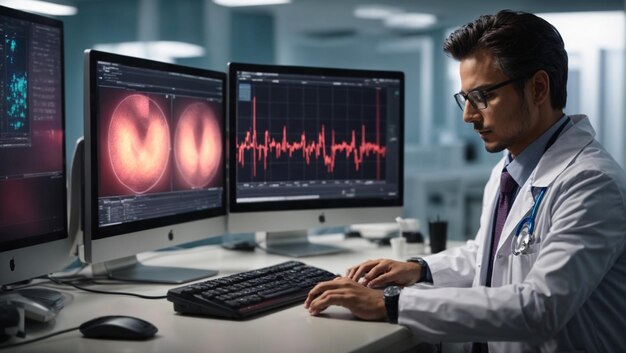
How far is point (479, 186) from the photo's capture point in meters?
5.65

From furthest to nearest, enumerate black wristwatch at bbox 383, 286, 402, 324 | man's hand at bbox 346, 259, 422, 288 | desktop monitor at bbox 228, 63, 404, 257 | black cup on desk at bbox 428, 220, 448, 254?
black cup on desk at bbox 428, 220, 448, 254
desktop monitor at bbox 228, 63, 404, 257
man's hand at bbox 346, 259, 422, 288
black wristwatch at bbox 383, 286, 402, 324

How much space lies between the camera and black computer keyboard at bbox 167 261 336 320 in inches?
51.3

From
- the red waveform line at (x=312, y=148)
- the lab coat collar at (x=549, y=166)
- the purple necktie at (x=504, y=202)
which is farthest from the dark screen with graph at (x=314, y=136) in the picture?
the lab coat collar at (x=549, y=166)

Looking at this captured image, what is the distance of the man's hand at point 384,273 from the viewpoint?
1503 mm

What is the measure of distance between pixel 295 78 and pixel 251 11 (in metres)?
2.46

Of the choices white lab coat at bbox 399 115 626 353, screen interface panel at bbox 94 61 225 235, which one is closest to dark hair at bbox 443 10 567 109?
white lab coat at bbox 399 115 626 353

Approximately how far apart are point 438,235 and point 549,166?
0.72m

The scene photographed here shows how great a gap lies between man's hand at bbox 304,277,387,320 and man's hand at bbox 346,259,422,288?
17cm

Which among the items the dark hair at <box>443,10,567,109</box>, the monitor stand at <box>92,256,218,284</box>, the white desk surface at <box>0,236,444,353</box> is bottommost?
the white desk surface at <box>0,236,444,353</box>

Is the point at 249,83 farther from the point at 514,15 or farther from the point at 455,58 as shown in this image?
the point at 514,15

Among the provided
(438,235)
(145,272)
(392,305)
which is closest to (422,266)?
(392,305)

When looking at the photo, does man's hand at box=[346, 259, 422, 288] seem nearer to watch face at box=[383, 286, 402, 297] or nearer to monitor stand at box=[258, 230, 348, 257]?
watch face at box=[383, 286, 402, 297]

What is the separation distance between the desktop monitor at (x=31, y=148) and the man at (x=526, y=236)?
0.59m

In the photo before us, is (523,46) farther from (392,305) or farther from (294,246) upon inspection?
(294,246)
